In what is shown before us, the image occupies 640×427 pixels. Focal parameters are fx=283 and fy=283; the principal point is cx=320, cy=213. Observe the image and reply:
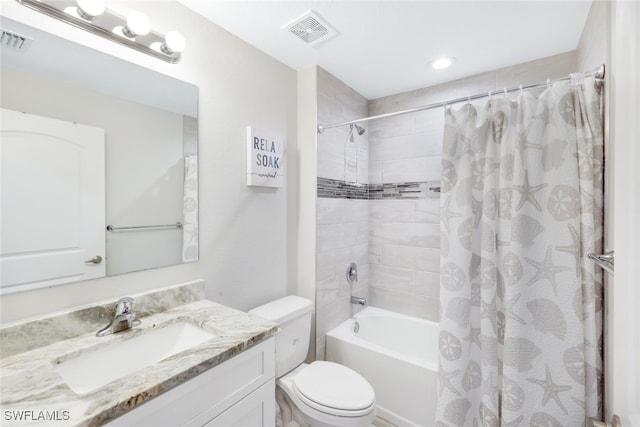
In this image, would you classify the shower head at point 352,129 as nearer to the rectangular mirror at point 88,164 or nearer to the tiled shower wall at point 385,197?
the tiled shower wall at point 385,197

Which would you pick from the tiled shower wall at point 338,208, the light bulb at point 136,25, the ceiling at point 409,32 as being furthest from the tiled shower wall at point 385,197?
the light bulb at point 136,25

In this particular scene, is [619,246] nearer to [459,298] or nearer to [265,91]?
[459,298]

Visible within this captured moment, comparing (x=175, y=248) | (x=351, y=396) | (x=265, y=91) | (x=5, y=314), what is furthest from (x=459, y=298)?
(x=5, y=314)

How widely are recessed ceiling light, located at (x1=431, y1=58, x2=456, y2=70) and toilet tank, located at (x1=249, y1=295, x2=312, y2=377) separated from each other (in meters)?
1.86

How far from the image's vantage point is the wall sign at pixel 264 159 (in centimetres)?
171

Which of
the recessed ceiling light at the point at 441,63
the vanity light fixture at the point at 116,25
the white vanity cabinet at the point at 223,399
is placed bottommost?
the white vanity cabinet at the point at 223,399

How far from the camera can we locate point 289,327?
1713 millimetres

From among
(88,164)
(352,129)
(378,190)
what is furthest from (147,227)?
(378,190)

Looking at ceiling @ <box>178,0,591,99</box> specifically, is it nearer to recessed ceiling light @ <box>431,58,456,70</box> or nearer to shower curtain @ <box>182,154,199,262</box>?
recessed ceiling light @ <box>431,58,456,70</box>

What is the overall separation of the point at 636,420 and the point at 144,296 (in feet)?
5.07

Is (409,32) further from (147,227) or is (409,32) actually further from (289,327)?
(289,327)

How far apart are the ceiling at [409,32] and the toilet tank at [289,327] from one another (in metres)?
1.64

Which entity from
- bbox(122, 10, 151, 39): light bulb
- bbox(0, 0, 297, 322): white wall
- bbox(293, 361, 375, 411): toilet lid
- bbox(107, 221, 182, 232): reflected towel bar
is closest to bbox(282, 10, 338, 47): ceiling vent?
bbox(0, 0, 297, 322): white wall

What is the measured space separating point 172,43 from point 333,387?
191 cm
